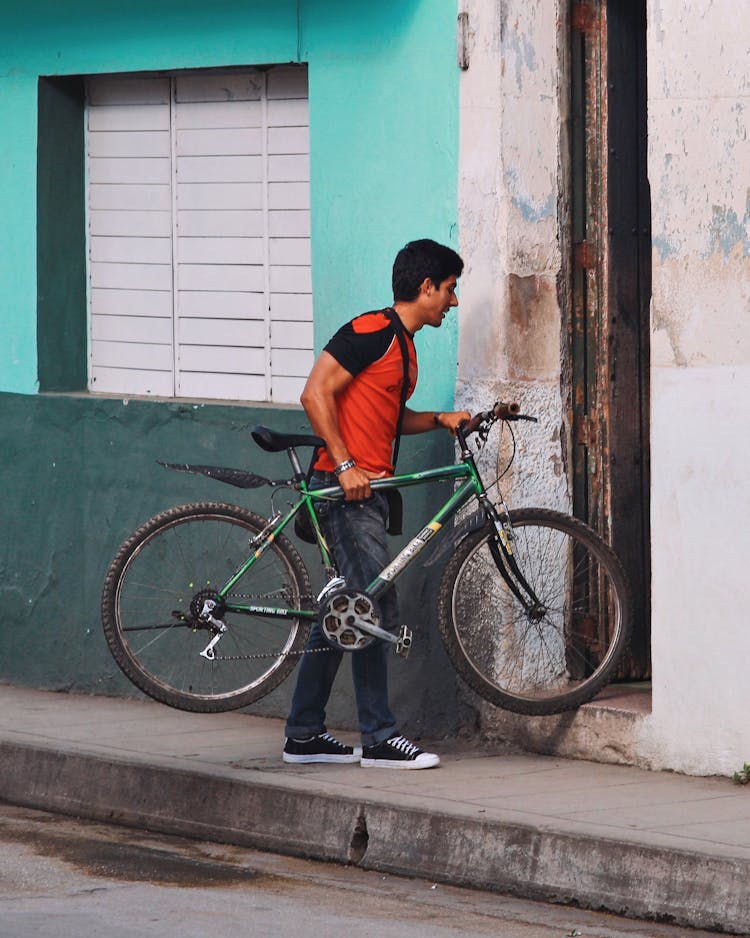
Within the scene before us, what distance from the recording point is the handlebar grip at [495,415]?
7.92m

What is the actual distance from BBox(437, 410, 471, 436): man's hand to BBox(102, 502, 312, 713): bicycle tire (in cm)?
77

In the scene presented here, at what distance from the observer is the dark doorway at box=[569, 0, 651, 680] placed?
27.6ft

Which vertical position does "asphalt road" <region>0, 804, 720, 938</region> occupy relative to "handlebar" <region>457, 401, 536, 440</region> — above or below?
below

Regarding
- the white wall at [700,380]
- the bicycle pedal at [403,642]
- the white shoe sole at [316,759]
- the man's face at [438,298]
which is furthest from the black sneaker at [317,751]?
the man's face at [438,298]

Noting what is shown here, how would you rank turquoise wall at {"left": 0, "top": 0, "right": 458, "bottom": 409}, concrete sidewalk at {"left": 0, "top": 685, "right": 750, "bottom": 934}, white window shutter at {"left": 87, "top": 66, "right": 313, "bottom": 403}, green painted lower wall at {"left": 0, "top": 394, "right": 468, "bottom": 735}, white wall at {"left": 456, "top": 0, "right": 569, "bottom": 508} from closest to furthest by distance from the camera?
concrete sidewalk at {"left": 0, "top": 685, "right": 750, "bottom": 934} < white wall at {"left": 456, "top": 0, "right": 569, "bottom": 508} < turquoise wall at {"left": 0, "top": 0, "right": 458, "bottom": 409} < green painted lower wall at {"left": 0, "top": 394, "right": 468, "bottom": 735} < white window shutter at {"left": 87, "top": 66, "right": 313, "bottom": 403}

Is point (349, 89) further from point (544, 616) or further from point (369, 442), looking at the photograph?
point (544, 616)

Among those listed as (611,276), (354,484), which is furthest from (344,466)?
(611,276)

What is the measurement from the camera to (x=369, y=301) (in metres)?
8.95

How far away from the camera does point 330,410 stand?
779 centimetres

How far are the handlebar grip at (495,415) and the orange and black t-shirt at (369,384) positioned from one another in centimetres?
27

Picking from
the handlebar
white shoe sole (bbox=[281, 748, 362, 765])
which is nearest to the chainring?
white shoe sole (bbox=[281, 748, 362, 765])

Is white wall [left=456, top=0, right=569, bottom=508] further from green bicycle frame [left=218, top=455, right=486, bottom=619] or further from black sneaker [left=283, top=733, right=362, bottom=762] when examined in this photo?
black sneaker [left=283, top=733, right=362, bottom=762]

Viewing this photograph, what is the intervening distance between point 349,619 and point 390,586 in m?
0.22

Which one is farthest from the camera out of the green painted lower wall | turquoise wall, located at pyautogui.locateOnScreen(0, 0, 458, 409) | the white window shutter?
the white window shutter
